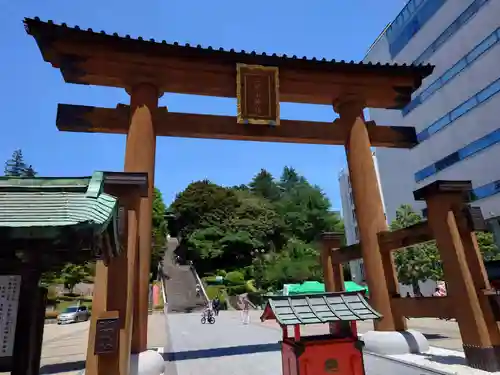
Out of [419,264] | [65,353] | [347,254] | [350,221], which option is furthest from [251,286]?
[347,254]

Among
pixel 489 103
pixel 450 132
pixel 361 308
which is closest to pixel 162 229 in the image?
pixel 450 132

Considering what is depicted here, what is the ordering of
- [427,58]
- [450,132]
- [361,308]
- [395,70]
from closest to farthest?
[361,308] < [395,70] < [450,132] < [427,58]

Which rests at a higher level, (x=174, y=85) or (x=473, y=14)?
(x=473, y=14)

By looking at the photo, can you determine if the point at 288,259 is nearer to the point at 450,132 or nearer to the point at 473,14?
the point at 450,132

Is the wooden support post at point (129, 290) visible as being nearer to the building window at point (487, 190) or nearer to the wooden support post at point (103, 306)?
the wooden support post at point (103, 306)

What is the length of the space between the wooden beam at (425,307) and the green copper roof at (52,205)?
7.27 meters

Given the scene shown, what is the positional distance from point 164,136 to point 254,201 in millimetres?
42880

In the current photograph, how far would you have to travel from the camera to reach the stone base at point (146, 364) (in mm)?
6785

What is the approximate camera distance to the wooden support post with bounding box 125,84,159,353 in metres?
7.30

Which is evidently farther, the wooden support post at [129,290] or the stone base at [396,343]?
the stone base at [396,343]

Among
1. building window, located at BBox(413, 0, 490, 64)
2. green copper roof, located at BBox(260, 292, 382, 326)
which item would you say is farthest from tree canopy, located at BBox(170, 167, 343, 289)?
green copper roof, located at BBox(260, 292, 382, 326)

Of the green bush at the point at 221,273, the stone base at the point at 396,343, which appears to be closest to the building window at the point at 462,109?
the stone base at the point at 396,343

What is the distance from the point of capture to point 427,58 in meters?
31.0

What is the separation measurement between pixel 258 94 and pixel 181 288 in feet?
108
